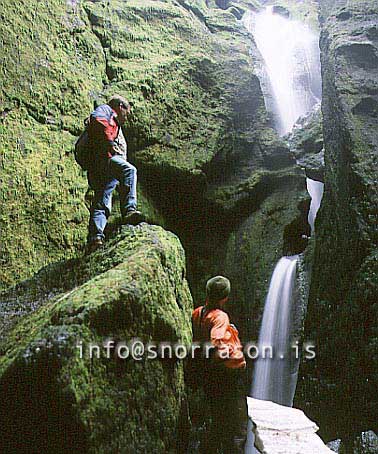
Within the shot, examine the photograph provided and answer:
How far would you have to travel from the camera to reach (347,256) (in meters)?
7.13

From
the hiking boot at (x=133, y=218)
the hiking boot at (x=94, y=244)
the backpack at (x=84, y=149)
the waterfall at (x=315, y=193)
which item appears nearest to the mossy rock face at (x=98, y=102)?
the waterfall at (x=315, y=193)

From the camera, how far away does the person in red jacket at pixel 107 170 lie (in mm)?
4770

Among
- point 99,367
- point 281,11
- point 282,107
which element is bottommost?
point 99,367

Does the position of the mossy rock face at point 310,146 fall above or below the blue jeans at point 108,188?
above

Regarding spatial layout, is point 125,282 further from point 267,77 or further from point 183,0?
point 267,77

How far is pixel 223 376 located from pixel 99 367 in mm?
1150

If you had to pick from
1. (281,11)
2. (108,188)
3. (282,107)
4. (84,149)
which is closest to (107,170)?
(108,188)

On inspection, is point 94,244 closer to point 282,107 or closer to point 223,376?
point 223,376

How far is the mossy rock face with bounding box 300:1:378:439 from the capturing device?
20.3ft

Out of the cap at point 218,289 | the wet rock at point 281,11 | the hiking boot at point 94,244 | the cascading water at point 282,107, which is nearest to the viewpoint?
the cap at point 218,289

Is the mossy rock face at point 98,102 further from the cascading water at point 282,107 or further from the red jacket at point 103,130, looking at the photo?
the cascading water at point 282,107

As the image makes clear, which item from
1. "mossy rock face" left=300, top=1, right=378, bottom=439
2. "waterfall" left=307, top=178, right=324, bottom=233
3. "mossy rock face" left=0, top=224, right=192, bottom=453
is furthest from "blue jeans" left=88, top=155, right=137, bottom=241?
"waterfall" left=307, top=178, right=324, bottom=233

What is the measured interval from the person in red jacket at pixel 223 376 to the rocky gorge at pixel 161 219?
351 millimetres

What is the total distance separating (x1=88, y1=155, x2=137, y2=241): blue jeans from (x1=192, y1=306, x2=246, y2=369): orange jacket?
1666 millimetres
